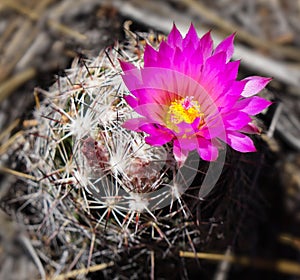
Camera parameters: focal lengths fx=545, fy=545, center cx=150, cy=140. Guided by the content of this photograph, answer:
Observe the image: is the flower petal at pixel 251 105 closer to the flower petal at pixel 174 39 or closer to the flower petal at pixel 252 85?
the flower petal at pixel 252 85

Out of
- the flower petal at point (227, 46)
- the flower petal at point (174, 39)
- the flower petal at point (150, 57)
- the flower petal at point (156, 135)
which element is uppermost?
the flower petal at point (227, 46)

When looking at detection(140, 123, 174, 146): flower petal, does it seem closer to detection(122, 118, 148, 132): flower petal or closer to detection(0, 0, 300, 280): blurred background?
detection(122, 118, 148, 132): flower petal

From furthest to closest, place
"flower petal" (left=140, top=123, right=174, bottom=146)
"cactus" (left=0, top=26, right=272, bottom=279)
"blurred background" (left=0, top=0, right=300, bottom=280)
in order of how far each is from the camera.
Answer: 1. "blurred background" (left=0, top=0, right=300, bottom=280)
2. "cactus" (left=0, top=26, right=272, bottom=279)
3. "flower petal" (left=140, top=123, right=174, bottom=146)

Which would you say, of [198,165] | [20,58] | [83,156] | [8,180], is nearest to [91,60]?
[83,156]

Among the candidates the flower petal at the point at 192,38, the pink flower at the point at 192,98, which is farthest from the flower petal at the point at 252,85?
the flower petal at the point at 192,38

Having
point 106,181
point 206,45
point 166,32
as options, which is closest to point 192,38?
point 206,45

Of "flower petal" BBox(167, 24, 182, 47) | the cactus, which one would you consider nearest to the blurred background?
the cactus

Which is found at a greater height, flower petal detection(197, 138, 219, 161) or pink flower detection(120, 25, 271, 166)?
pink flower detection(120, 25, 271, 166)
